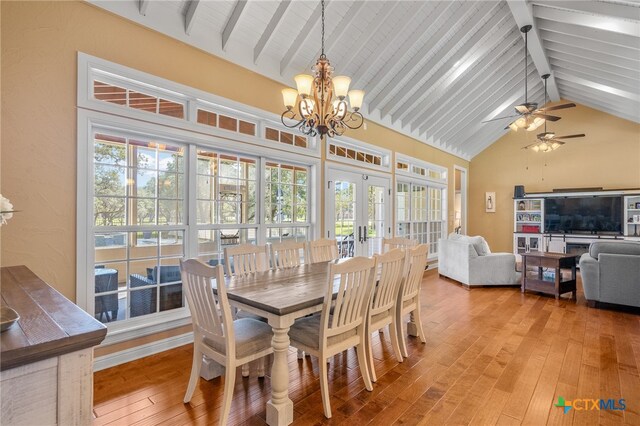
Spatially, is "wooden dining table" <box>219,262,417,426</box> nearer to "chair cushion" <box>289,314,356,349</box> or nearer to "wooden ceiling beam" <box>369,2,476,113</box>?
"chair cushion" <box>289,314,356,349</box>

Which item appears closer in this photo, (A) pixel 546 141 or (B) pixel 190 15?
(B) pixel 190 15

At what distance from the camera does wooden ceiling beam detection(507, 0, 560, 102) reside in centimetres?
440

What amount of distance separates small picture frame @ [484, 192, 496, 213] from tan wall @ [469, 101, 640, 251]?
0.30 ft

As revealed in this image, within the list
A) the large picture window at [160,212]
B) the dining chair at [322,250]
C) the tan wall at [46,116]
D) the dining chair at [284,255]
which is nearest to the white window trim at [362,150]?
the large picture window at [160,212]

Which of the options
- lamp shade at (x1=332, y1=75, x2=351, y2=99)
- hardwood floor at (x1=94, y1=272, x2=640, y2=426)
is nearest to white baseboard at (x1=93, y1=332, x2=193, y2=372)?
hardwood floor at (x1=94, y1=272, x2=640, y2=426)

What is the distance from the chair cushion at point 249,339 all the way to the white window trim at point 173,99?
2060 mm

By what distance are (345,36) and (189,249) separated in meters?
3.17

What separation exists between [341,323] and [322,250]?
1663mm

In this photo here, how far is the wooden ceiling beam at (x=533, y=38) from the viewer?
4.40 meters

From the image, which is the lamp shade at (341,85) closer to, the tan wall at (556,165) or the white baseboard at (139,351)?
the white baseboard at (139,351)

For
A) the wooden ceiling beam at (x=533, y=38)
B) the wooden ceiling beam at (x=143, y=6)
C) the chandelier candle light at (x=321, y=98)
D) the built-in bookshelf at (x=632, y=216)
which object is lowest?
the built-in bookshelf at (x=632, y=216)

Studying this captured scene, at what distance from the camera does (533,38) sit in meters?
5.29

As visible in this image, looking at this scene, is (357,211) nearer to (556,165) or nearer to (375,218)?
(375,218)

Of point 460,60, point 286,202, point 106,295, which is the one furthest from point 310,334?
point 460,60
